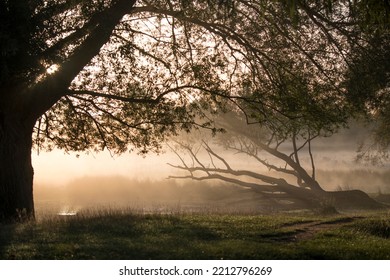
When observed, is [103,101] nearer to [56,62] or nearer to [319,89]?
[56,62]

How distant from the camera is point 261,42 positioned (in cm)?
2338

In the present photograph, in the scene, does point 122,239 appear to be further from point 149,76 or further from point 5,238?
point 149,76

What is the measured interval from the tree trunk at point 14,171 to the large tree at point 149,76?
3 cm

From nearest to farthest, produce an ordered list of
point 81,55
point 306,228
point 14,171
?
point 306,228
point 81,55
point 14,171

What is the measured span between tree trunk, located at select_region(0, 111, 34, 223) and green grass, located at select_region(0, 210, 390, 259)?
147 cm

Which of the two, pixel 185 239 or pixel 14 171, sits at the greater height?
pixel 14 171

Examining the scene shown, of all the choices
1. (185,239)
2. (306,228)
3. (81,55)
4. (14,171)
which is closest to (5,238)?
(185,239)

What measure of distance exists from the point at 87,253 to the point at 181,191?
43.1 metres

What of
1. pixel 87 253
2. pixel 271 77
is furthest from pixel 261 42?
pixel 87 253

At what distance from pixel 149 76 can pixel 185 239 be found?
382 inches

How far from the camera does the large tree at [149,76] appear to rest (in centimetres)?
1983

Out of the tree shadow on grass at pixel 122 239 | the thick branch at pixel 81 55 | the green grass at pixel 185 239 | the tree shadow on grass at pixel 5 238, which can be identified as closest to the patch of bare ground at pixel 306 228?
the green grass at pixel 185 239

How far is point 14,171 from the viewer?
65.3 ft

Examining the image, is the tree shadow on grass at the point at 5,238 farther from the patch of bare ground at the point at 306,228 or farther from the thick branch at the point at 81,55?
the patch of bare ground at the point at 306,228
